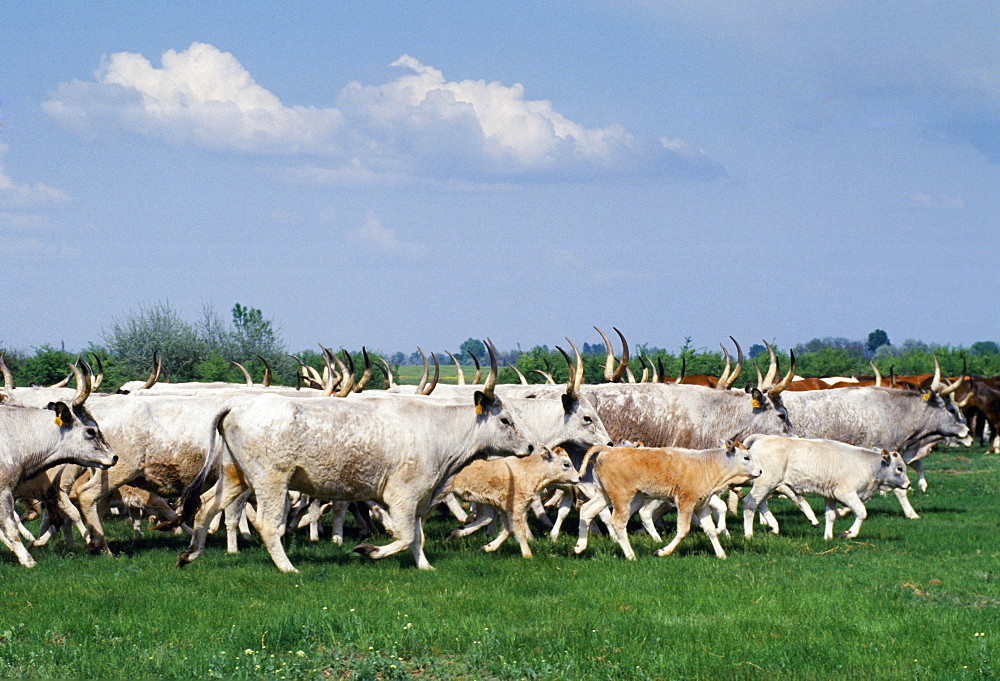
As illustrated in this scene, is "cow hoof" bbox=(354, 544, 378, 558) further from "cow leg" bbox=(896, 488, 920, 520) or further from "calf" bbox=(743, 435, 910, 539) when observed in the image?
"cow leg" bbox=(896, 488, 920, 520)

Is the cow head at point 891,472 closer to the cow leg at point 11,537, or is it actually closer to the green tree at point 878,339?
the cow leg at point 11,537

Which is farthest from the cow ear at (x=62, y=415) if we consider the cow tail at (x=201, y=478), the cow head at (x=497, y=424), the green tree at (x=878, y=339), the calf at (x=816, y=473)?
the green tree at (x=878, y=339)

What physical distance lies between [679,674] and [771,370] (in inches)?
473

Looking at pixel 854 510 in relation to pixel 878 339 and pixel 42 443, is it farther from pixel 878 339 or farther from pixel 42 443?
pixel 878 339

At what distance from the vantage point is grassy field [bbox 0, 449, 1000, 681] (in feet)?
26.5

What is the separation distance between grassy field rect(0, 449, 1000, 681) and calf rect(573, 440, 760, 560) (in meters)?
0.35

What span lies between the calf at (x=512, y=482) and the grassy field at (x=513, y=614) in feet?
1.35

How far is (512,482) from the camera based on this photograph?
1293 centimetres

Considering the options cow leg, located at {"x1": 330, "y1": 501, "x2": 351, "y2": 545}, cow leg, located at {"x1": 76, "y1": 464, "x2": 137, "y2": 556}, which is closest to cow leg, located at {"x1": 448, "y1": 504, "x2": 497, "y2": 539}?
cow leg, located at {"x1": 330, "y1": 501, "x2": 351, "y2": 545}

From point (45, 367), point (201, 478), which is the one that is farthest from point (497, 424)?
point (45, 367)

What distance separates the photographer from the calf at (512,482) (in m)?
12.9

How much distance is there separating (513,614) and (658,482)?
3724 mm

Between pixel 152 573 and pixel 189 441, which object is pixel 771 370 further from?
pixel 152 573

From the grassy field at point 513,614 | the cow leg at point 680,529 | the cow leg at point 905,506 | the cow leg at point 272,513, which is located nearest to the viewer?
the grassy field at point 513,614
